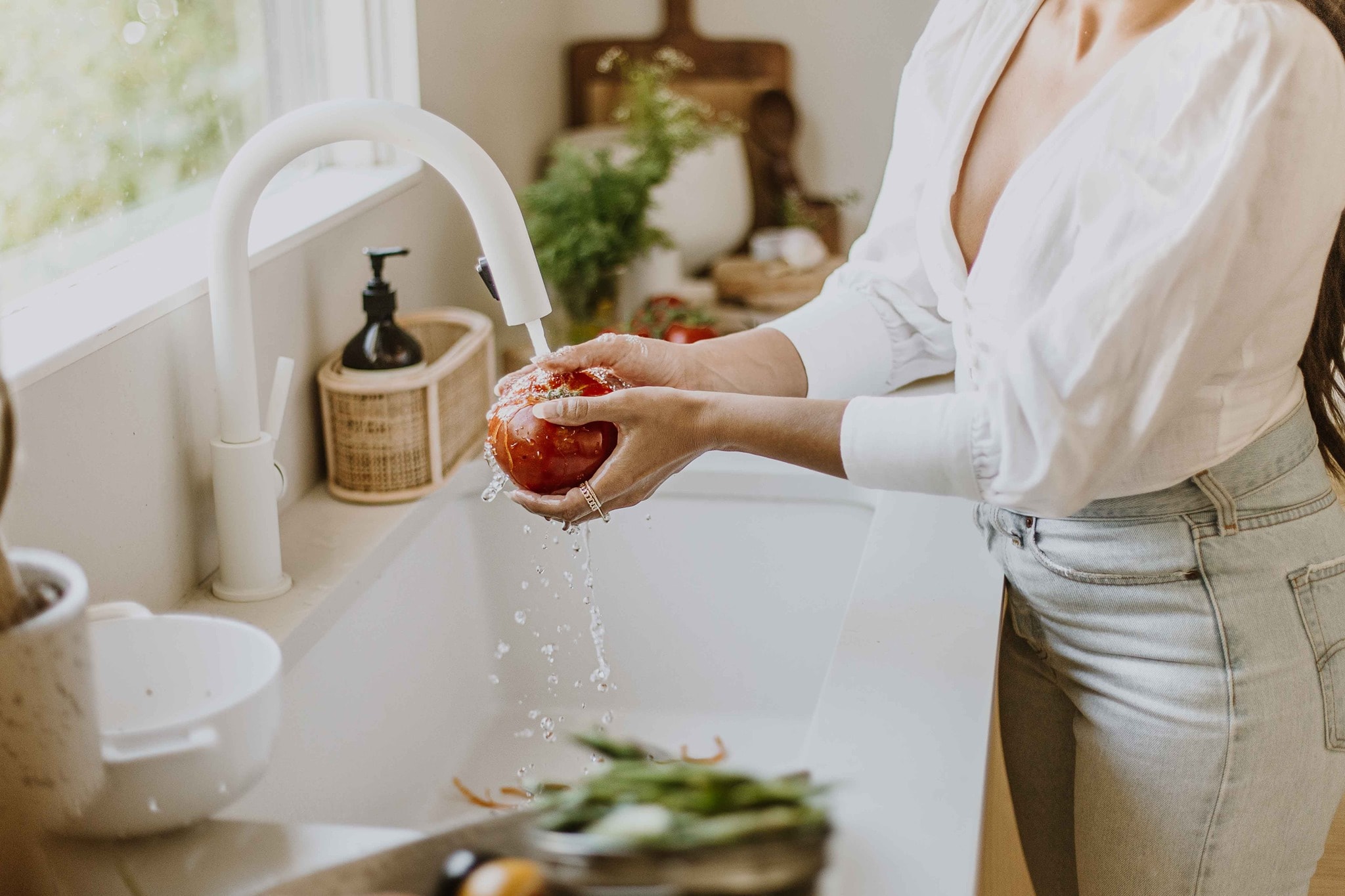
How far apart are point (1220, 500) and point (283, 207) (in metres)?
1.00

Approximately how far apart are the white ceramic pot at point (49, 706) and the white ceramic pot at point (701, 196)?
1.92 meters

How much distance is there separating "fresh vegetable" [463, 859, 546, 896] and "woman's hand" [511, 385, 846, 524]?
1.45 ft

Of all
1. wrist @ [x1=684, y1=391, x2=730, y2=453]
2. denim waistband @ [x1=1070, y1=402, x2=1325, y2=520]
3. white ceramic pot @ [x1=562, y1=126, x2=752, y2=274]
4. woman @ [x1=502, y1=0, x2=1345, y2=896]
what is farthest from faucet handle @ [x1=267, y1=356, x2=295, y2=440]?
white ceramic pot @ [x1=562, y1=126, x2=752, y2=274]

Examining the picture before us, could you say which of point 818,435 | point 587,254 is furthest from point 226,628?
point 587,254

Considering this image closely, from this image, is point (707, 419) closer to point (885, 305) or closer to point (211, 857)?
point (885, 305)

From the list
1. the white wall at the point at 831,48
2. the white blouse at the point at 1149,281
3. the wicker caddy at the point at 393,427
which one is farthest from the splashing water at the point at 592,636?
the white wall at the point at 831,48

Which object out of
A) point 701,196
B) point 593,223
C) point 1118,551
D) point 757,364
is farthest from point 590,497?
point 701,196

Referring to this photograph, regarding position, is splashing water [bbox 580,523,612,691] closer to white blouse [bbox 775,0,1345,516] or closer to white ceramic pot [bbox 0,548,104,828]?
white blouse [bbox 775,0,1345,516]

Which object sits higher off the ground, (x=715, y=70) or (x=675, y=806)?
(x=715, y=70)

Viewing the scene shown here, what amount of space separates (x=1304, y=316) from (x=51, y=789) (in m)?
0.85

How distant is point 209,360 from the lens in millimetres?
1112

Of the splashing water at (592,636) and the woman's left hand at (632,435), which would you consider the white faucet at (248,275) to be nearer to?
the woman's left hand at (632,435)

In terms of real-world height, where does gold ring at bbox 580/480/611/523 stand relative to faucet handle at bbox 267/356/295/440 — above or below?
below

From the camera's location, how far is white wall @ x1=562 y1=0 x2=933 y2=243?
8.97 feet
